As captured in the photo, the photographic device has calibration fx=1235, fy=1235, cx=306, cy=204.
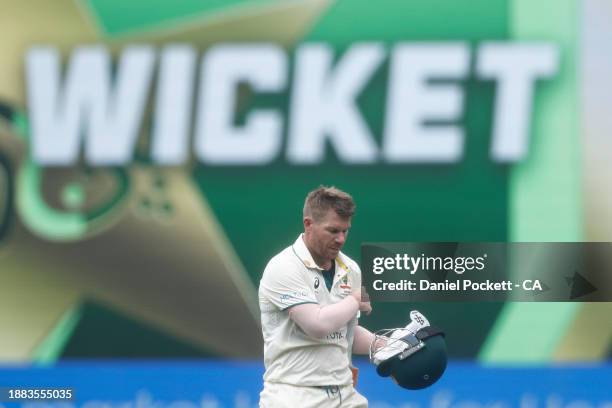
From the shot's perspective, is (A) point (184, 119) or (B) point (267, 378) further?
(A) point (184, 119)

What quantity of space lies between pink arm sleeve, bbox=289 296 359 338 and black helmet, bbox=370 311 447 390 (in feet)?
1.14

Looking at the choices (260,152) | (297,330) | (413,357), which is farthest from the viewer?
(260,152)

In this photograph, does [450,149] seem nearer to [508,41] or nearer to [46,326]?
[508,41]


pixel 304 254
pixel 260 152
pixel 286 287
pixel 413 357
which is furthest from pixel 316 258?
pixel 260 152

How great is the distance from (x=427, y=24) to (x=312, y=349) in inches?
94.5

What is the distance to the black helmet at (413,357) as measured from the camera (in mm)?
4172

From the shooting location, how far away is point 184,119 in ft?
19.6

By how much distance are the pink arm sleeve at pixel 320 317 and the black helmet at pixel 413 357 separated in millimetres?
348

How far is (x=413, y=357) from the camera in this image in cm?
418

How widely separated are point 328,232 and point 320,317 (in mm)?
272

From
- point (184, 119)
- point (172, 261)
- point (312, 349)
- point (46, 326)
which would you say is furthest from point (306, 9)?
point (312, 349)

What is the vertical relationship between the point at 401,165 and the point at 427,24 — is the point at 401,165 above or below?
below

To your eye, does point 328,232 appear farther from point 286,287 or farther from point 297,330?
point 297,330

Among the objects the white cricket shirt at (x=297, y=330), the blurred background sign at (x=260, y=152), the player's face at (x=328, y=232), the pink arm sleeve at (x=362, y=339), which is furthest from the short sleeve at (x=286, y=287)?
the blurred background sign at (x=260, y=152)
